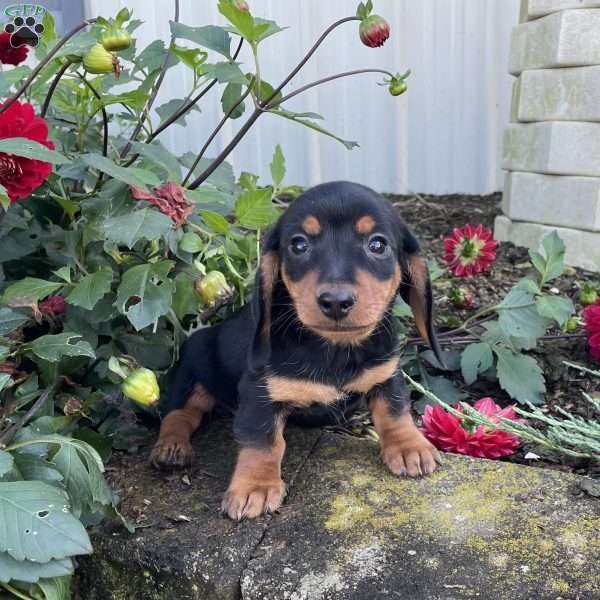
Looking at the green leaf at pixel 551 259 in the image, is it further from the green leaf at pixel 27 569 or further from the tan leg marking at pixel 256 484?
the green leaf at pixel 27 569

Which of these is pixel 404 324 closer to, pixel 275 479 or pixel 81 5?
pixel 275 479

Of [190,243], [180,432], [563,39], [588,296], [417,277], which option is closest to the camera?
[190,243]

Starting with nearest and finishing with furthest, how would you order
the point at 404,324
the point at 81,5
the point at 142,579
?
the point at 142,579, the point at 404,324, the point at 81,5

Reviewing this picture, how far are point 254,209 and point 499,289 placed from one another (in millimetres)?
1657

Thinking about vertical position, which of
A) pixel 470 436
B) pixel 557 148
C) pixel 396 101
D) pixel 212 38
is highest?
pixel 212 38

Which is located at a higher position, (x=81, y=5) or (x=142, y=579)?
(x=81, y=5)

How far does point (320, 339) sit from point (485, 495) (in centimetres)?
63

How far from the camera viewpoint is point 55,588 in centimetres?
188

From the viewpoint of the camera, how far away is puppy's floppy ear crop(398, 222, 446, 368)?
2.48m

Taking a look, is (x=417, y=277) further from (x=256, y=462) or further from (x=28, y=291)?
(x=28, y=291)

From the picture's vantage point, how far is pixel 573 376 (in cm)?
312

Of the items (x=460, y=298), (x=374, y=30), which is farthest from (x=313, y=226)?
(x=460, y=298)

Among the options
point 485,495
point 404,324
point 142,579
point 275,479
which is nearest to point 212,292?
point 275,479

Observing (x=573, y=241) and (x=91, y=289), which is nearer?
(x=91, y=289)
